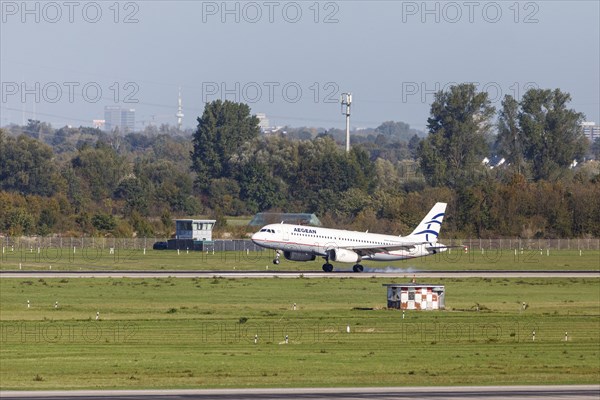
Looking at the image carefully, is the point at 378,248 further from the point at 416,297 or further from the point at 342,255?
the point at 416,297

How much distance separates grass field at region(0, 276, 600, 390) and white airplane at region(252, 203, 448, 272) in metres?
9.53

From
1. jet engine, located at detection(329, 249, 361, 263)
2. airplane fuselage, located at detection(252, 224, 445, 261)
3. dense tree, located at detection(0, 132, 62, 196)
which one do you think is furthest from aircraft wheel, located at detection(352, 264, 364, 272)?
dense tree, located at detection(0, 132, 62, 196)

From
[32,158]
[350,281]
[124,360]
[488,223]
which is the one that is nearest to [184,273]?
[350,281]

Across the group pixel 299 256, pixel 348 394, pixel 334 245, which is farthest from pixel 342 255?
pixel 348 394

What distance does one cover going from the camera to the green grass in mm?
99819

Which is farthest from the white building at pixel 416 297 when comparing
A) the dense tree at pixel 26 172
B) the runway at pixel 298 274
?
the dense tree at pixel 26 172

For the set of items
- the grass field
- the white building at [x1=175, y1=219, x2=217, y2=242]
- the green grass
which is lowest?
A: the grass field

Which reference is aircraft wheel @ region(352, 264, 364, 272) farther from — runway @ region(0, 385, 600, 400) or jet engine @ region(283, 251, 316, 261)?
runway @ region(0, 385, 600, 400)

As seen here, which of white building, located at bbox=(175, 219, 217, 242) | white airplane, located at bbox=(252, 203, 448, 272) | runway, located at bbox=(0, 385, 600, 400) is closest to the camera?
runway, located at bbox=(0, 385, 600, 400)

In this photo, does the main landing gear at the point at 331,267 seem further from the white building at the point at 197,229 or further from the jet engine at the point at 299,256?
the white building at the point at 197,229

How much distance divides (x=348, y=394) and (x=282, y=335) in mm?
18389

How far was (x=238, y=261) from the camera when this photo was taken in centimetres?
10681

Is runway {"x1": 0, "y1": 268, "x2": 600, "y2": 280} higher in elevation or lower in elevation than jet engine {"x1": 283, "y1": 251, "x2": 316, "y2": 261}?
lower

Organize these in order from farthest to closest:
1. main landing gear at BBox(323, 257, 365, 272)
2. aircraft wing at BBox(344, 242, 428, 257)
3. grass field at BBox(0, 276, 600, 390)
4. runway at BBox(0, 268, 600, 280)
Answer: aircraft wing at BBox(344, 242, 428, 257)
main landing gear at BBox(323, 257, 365, 272)
runway at BBox(0, 268, 600, 280)
grass field at BBox(0, 276, 600, 390)
